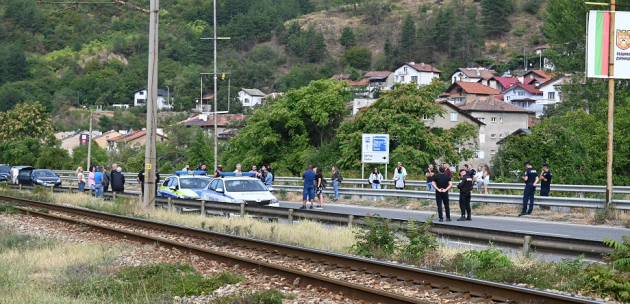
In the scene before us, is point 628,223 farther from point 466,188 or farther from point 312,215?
point 312,215

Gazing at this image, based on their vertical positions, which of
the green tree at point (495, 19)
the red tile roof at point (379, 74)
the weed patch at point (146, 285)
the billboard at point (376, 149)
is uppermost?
the green tree at point (495, 19)

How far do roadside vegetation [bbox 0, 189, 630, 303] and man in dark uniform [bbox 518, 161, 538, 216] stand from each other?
8.00 metres

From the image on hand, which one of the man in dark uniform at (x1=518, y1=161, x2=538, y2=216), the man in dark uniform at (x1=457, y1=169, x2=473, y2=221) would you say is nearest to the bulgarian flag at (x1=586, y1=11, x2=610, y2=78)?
the man in dark uniform at (x1=518, y1=161, x2=538, y2=216)

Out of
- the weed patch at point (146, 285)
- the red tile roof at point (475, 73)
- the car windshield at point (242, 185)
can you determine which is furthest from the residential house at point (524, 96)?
the weed patch at point (146, 285)

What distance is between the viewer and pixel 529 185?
75.6ft

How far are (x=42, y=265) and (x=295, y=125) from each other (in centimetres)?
4538

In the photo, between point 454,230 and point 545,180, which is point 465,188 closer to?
point 545,180

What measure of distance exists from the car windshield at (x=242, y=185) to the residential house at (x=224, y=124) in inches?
2547

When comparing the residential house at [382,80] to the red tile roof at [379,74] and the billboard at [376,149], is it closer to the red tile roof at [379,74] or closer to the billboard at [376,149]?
the red tile roof at [379,74]

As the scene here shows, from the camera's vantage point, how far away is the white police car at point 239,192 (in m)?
23.9

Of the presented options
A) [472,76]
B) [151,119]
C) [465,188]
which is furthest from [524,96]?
[151,119]

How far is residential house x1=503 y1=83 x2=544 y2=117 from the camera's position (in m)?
120

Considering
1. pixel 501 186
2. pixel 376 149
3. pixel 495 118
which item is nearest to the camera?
pixel 501 186

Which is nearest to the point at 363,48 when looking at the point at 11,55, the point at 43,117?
the point at 11,55
